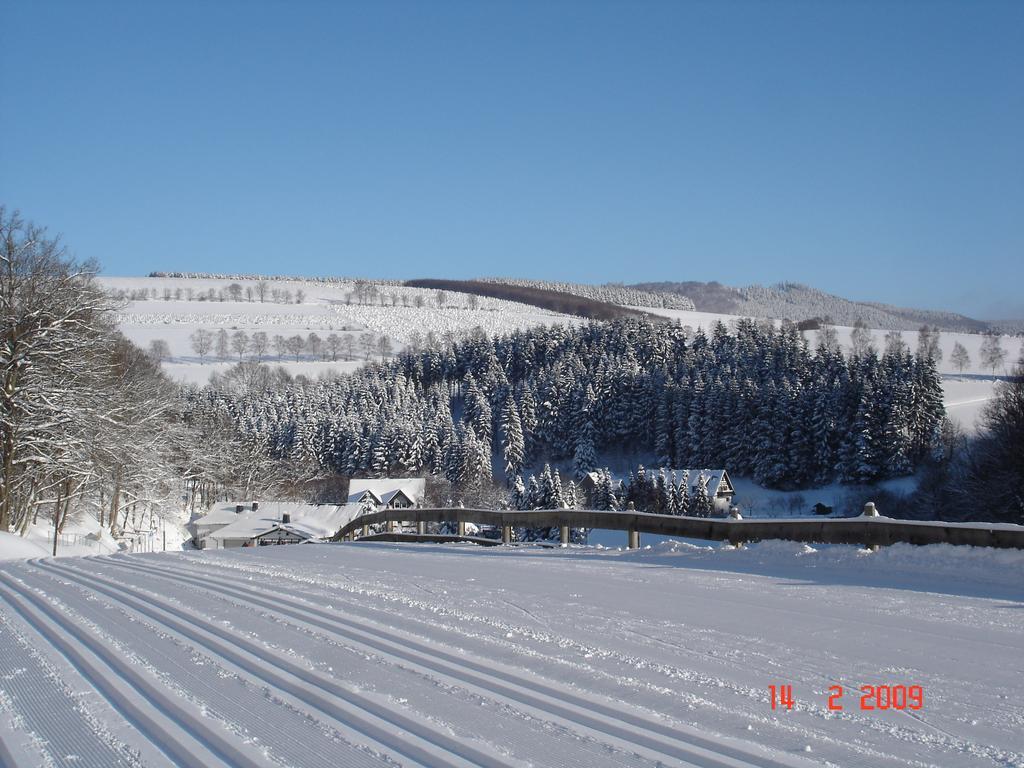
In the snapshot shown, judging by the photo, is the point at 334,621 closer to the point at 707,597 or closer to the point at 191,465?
the point at 707,597

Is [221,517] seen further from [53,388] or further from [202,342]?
[202,342]

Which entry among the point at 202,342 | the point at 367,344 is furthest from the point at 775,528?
the point at 367,344

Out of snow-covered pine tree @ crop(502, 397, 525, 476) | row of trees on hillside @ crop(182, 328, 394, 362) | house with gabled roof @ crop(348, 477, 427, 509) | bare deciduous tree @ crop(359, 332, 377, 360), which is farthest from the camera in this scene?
bare deciduous tree @ crop(359, 332, 377, 360)

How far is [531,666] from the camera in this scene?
6508 millimetres

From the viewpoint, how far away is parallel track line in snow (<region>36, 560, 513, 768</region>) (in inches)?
184

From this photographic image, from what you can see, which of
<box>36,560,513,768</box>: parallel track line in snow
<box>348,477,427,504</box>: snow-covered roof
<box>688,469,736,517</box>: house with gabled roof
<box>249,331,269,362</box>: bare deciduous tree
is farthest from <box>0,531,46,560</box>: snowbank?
<box>249,331,269,362</box>: bare deciduous tree

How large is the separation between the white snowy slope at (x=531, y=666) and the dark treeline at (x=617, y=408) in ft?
224

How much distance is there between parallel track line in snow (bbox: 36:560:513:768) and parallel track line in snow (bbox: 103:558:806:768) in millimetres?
742

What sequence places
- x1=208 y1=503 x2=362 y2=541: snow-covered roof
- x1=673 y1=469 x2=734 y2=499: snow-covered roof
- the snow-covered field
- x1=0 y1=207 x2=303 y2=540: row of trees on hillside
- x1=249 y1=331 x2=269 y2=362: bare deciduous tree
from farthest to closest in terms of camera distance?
x1=249 y1=331 x2=269 y2=362: bare deciduous tree
the snow-covered field
x1=673 y1=469 x2=734 y2=499: snow-covered roof
x1=208 y1=503 x2=362 y2=541: snow-covered roof
x1=0 y1=207 x2=303 y2=540: row of trees on hillside

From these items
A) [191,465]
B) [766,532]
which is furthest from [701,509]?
[766,532]

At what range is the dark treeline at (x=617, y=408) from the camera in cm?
8394

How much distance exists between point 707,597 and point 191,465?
156 ft
